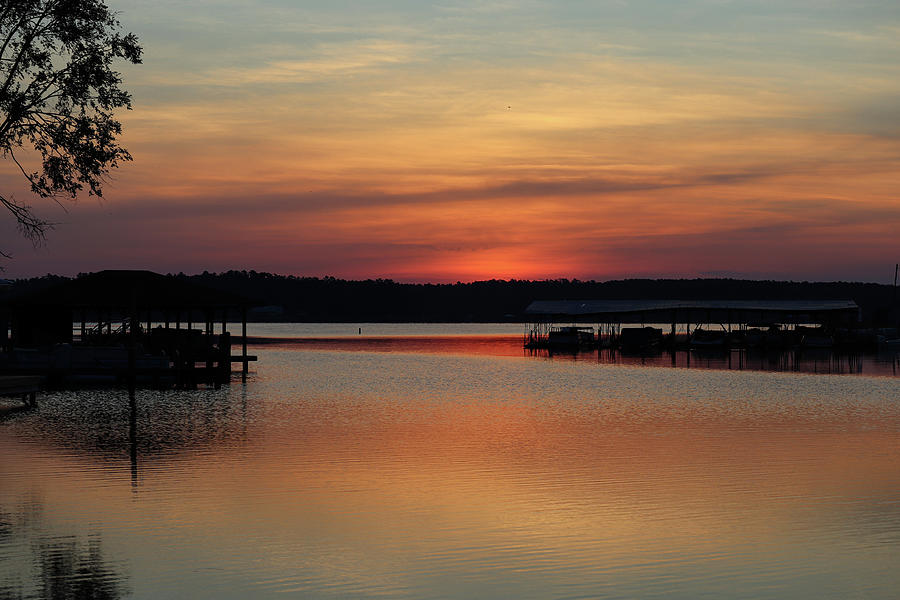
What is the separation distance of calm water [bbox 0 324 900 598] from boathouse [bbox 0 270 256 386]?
893cm

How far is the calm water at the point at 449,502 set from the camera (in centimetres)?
1312

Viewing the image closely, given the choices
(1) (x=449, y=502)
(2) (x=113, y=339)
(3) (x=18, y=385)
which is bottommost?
(1) (x=449, y=502)

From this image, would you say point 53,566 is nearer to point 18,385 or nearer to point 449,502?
point 449,502

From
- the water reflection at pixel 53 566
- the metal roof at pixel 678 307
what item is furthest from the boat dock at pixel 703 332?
the water reflection at pixel 53 566

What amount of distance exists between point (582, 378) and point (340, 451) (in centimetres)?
3542

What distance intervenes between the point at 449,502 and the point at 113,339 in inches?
1628

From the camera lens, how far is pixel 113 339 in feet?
182

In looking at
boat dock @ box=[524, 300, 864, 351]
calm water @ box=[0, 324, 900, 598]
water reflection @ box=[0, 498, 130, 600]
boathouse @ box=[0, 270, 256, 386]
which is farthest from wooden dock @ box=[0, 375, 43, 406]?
boat dock @ box=[524, 300, 864, 351]

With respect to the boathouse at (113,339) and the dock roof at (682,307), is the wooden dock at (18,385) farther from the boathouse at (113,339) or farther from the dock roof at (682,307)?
the dock roof at (682,307)

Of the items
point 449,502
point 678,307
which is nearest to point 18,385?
point 449,502

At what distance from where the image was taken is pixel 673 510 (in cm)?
1783

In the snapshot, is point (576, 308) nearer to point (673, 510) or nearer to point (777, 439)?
point (777, 439)

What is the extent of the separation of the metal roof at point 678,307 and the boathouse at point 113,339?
57.5m

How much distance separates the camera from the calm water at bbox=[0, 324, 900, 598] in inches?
517
